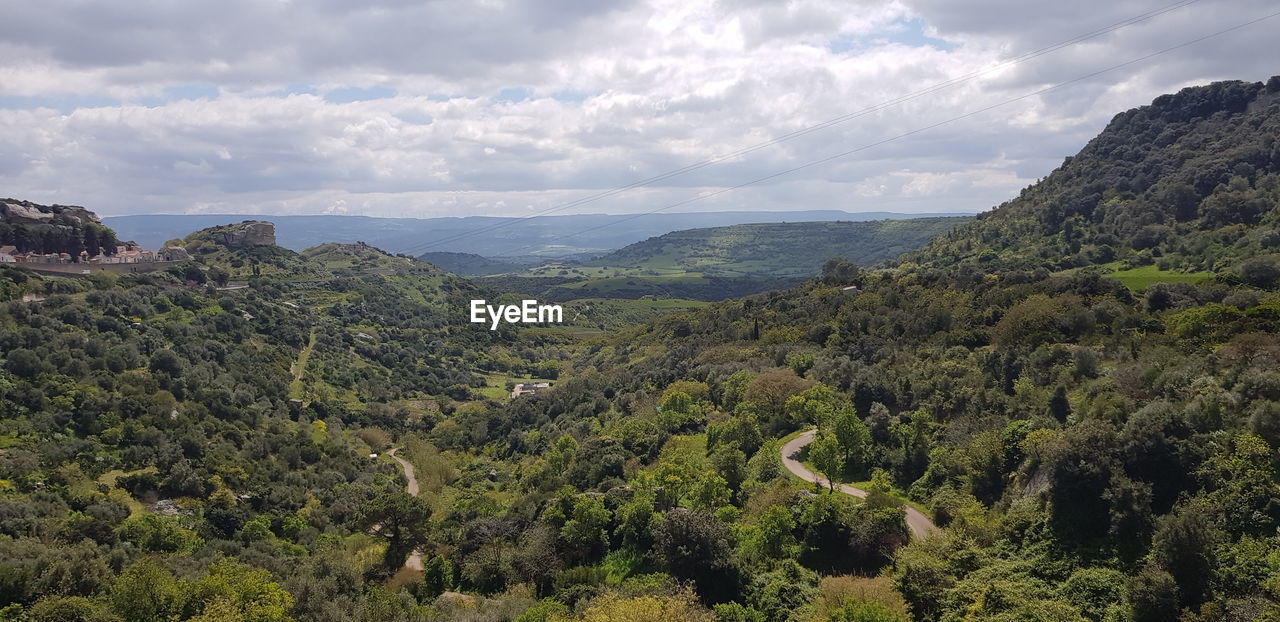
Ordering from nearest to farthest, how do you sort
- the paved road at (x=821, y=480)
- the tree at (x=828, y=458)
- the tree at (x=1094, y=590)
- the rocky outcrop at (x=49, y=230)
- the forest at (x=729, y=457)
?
1. the tree at (x=1094, y=590)
2. the forest at (x=729, y=457)
3. the paved road at (x=821, y=480)
4. the tree at (x=828, y=458)
5. the rocky outcrop at (x=49, y=230)

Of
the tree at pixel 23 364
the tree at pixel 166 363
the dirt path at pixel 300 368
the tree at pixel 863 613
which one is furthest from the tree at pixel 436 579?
the dirt path at pixel 300 368

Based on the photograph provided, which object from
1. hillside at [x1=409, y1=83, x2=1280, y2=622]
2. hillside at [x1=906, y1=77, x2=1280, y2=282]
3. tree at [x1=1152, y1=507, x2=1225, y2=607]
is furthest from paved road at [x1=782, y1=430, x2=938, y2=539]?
hillside at [x1=906, y1=77, x2=1280, y2=282]

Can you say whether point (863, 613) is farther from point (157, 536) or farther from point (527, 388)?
point (527, 388)

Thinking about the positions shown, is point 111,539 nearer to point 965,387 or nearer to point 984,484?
point 984,484

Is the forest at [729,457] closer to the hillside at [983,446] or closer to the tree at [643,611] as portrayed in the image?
the hillside at [983,446]

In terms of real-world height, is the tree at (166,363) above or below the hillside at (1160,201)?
below

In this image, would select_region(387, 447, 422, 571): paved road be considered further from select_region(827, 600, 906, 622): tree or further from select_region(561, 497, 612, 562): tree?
select_region(827, 600, 906, 622): tree
